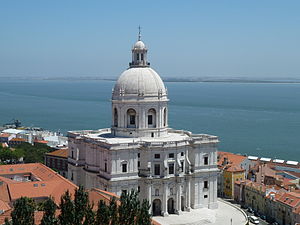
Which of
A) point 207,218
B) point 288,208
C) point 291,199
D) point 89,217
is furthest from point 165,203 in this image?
point 89,217

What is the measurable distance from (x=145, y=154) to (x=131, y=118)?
433 cm

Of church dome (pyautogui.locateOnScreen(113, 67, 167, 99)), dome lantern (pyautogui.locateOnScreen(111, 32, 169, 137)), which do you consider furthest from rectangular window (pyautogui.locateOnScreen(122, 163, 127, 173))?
church dome (pyautogui.locateOnScreen(113, 67, 167, 99))

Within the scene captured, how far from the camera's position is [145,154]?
40156 mm

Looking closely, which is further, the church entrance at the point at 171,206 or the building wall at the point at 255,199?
the building wall at the point at 255,199

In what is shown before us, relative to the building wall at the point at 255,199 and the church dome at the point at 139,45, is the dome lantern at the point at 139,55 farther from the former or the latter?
the building wall at the point at 255,199

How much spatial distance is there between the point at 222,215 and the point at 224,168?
382 inches

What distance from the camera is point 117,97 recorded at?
43375 mm

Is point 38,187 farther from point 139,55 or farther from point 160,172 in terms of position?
point 139,55

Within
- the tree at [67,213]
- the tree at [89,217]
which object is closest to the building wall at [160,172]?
the tree at [89,217]

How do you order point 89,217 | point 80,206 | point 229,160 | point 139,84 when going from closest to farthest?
point 89,217 → point 80,206 → point 139,84 → point 229,160

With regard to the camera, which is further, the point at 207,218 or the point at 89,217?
the point at 207,218

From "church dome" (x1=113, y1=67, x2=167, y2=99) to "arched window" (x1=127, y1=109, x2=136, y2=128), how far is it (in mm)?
1393

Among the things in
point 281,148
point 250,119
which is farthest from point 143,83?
point 250,119

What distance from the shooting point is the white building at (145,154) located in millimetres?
39594
